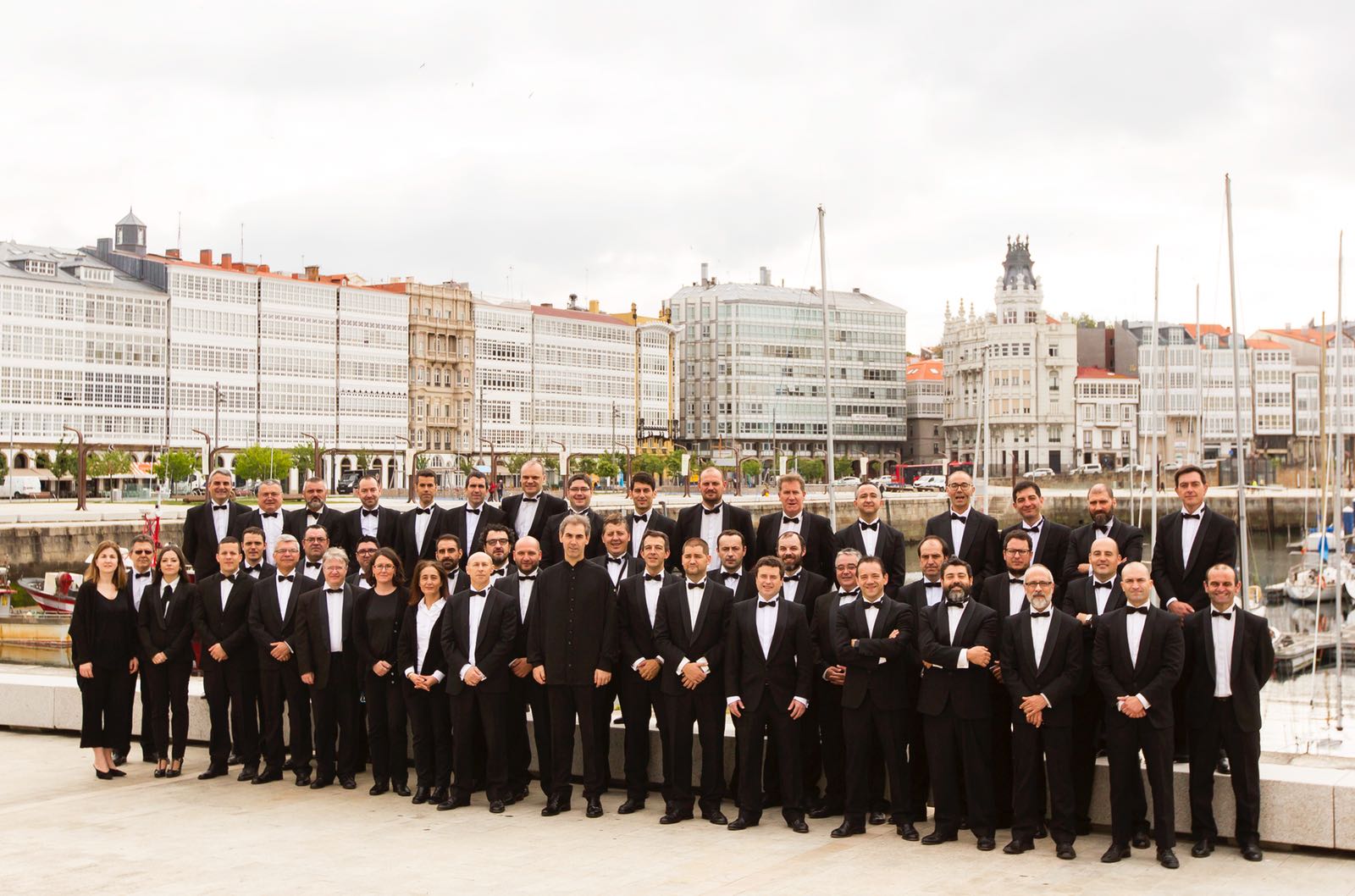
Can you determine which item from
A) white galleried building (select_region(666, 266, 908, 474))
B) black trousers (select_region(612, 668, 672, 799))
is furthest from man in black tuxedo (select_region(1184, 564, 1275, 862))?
white galleried building (select_region(666, 266, 908, 474))

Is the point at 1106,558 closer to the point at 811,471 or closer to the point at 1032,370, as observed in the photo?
the point at 811,471

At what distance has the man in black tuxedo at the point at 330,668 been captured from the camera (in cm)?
1021

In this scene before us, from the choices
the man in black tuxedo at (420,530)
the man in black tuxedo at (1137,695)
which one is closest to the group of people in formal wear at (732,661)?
the man in black tuxedo at (1137,695)

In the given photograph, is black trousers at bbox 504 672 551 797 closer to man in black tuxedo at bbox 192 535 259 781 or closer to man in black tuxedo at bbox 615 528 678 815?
man in black tuxedo at bbox 615 528 678 815

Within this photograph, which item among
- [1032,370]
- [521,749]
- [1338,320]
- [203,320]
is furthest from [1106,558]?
[1032,370]

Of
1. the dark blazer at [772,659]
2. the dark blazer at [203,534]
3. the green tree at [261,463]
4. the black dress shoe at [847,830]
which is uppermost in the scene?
the green tree at [261,463]

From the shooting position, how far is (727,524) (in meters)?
10.6

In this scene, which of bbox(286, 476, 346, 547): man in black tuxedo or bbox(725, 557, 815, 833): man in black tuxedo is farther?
bbox(286, 476, 346, 547): man in black tuxedo

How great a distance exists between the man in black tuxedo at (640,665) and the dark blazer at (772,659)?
48cm

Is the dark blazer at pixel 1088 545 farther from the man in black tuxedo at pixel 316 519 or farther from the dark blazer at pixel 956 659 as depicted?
the man in black tuxedo at pixel 316 519

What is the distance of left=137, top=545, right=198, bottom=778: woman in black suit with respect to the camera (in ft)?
35.4

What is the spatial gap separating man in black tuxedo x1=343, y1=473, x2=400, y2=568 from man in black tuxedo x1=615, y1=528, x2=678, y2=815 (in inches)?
99.4

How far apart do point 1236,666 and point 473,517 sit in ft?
18.6

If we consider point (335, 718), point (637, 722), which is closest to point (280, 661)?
point (335, 718)
